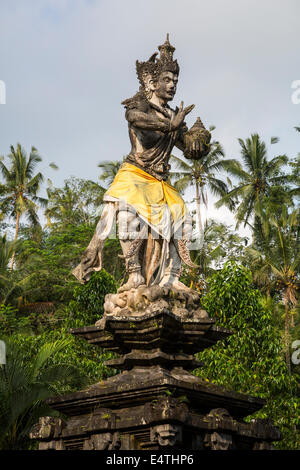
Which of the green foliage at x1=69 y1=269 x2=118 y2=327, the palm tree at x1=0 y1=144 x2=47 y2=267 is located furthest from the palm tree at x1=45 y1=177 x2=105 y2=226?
the green foliage at x1=69 y1=269 x2=118 y2=327

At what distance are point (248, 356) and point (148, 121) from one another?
8.25 metres

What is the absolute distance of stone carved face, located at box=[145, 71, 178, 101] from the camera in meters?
8.21

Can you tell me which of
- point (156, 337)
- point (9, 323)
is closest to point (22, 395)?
point (156, 337)

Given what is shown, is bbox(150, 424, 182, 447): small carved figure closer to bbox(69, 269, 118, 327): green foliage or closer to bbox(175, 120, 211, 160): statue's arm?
bbox(175, 120, 211, 160): statue's arm

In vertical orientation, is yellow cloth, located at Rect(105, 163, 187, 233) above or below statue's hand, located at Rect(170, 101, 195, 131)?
below

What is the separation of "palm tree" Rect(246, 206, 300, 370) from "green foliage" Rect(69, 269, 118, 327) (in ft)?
37.1

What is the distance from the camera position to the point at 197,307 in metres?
7.47

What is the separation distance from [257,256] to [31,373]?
836 inches

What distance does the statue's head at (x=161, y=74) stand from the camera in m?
8.20

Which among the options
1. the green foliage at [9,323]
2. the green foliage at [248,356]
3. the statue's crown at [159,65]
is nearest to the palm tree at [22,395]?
the green foliage at [248,356]

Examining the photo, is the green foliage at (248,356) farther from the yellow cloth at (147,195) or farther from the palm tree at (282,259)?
the palm tree at (282,259)

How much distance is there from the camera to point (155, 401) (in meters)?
6.34
